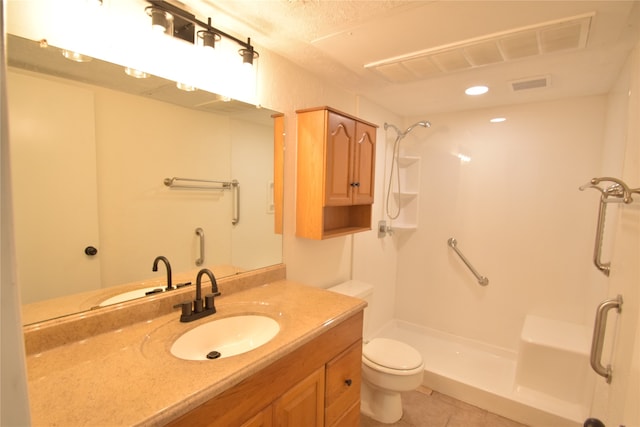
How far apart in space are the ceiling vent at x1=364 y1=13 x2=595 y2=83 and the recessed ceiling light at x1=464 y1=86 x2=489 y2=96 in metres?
0.48

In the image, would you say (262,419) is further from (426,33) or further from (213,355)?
(426,33)

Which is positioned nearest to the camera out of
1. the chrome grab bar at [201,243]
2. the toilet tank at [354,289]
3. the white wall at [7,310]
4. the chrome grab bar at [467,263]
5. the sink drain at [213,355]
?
the white wall at [7,310]

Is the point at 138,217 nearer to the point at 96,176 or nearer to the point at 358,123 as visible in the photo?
the point at 96,176

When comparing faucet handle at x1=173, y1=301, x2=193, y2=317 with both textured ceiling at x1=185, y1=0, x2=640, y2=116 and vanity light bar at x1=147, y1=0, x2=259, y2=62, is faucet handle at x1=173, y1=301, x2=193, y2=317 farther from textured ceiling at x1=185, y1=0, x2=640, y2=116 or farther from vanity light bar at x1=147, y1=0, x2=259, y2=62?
textured ceiling at x1=185, y1=0, x2=640, y2=116

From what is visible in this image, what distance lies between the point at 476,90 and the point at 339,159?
48.8 inches

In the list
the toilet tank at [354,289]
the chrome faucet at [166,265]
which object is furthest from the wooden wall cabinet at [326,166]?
the chrome faucet at [166,265]

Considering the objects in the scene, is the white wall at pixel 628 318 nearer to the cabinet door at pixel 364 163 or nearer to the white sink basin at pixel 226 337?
the white sink basin at pixel 226 337

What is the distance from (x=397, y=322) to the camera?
3.27m

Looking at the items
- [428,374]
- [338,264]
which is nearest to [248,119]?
[338,264]

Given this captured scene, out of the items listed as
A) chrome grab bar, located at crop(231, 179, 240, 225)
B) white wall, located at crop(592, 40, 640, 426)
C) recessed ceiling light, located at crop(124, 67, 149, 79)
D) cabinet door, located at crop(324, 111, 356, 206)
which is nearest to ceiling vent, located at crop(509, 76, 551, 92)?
white wall, located at crop(592, 40, 640, 426)

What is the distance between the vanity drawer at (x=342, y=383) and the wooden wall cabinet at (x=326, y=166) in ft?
2.22

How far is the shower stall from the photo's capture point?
208cm

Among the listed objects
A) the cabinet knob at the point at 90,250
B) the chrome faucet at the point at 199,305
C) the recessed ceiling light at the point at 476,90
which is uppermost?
the recessed ceiling light at the point at 476,90

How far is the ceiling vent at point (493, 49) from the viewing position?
137cm
